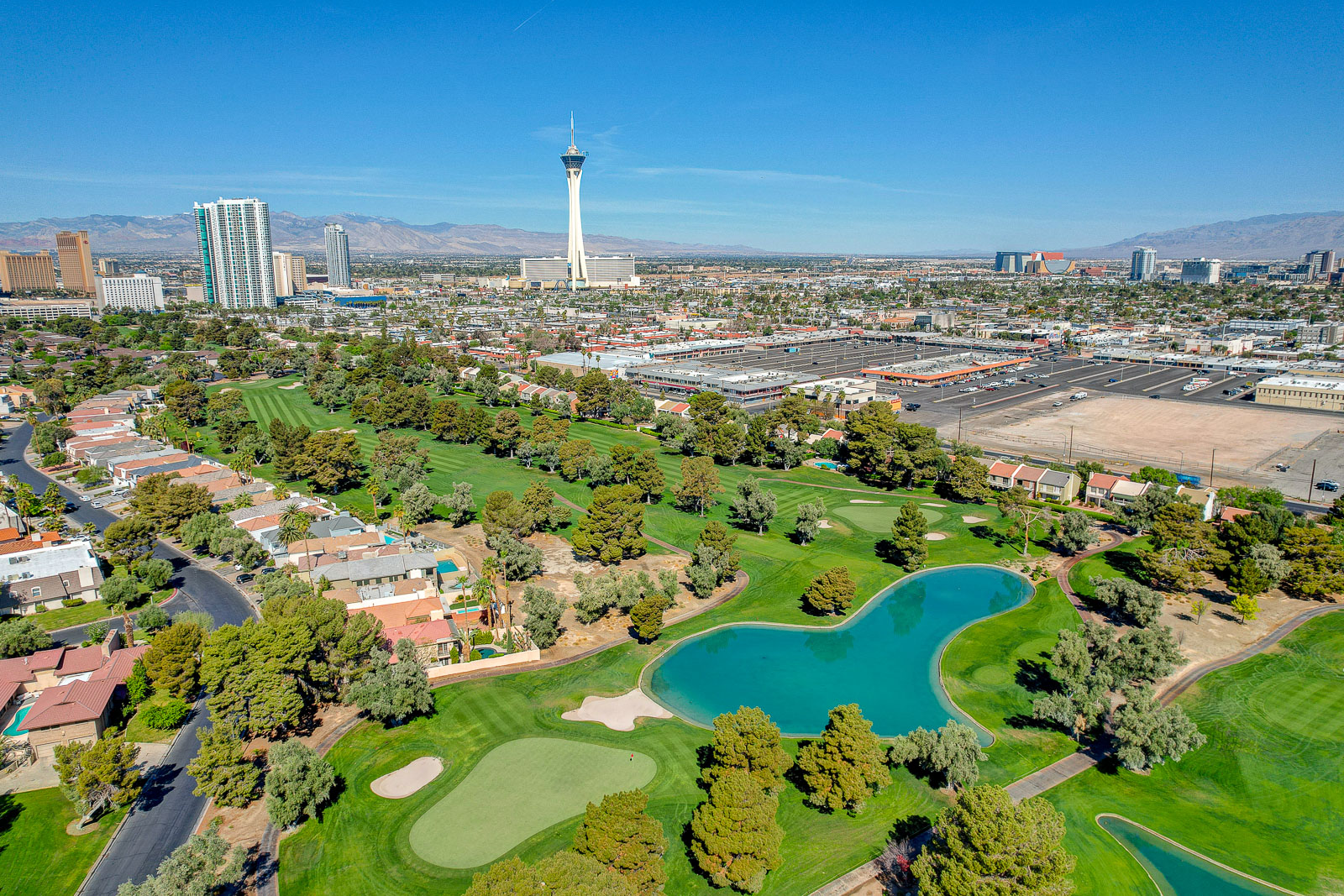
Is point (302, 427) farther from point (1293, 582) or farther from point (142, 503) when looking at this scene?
point (1293, 582)

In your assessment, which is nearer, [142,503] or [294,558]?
[294,558]

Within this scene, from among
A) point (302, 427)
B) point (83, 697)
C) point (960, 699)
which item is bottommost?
point (960, 699)

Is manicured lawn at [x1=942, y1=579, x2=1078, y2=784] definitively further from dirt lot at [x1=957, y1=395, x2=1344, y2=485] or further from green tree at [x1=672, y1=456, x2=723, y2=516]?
dirt lot at [x1=957, y1=395, x2=1344, y2=485]

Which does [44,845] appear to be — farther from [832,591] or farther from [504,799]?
[832,591]

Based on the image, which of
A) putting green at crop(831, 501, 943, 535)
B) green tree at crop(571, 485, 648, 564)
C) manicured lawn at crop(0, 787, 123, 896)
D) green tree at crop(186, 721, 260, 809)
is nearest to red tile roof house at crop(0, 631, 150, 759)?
manicured lawn at crop(0, 787, 123, 896)

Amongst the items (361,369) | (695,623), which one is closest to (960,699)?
(695,623)
